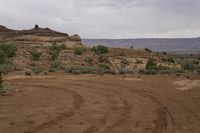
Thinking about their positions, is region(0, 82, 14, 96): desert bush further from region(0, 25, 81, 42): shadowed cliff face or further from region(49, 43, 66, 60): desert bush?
region(0, 25, 81, 42): shadowed cliff face

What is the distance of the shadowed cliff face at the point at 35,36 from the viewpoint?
80.3 m

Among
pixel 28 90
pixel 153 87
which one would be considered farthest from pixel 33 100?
pixel 153 87

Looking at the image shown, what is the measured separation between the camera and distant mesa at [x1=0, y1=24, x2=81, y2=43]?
8031 centimetres

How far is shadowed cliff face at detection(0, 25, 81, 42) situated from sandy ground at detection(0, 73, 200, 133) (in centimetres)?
5873

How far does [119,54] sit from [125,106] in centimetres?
4975

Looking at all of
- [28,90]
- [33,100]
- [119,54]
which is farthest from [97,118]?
[119,54]

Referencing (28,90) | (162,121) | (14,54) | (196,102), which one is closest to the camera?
(162,121)

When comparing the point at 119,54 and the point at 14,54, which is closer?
the point at 14,54

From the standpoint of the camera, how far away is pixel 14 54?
50531 millimetres

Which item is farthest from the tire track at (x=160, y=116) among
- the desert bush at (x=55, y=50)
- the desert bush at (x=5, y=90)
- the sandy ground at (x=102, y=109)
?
the desert bush at (x=55, y=50)

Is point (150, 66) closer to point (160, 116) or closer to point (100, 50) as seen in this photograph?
point (100, 50)

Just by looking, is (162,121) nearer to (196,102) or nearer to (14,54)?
(196,102)

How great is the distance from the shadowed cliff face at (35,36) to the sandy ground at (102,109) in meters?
58.7

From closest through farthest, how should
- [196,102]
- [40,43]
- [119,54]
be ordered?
[196,102], [119,54], [40,43]
